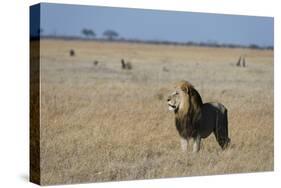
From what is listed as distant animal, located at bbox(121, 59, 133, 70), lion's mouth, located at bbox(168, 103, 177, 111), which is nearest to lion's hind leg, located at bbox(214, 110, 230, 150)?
lion's mouth, located at bbox(168, 103, 177, 111)

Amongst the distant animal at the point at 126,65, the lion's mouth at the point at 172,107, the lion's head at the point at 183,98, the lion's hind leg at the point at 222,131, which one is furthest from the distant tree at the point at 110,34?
the lion's hind leg at the point at 222,131

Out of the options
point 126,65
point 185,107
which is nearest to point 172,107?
point 185,107

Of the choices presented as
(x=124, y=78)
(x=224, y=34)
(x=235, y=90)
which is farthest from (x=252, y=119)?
(x=124, y=78)

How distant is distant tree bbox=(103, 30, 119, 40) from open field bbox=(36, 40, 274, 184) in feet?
0.41

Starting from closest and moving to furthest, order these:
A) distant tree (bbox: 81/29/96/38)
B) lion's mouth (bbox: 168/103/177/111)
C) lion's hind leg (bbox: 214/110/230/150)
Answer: distant tree (bbox: 81/29/96/38), lion's mouth (bbox: 168/103/177/111), lion's hind leg (bbox: 214/110/230/150)

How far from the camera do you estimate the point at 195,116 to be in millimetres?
13328

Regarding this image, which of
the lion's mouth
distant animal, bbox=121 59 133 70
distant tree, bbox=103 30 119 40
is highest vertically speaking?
distant tree, bbox=103 30 119 40

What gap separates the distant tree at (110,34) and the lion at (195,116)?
143 centimetres

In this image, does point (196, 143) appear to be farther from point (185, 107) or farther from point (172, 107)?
point (172, 107)

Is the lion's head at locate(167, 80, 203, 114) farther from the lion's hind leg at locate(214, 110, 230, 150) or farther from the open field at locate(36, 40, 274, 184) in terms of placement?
the lion's hind leg at locate(214, 110, 230, 150)

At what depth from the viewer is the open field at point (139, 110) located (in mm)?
12031

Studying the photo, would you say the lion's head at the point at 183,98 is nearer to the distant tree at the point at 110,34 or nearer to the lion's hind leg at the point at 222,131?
the lion's hind leg at the point at 222,131

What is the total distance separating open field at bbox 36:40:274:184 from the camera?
12.0 m

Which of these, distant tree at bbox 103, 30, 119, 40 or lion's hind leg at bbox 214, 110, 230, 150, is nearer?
distant tree at bbox 103, 30, 119, 40
